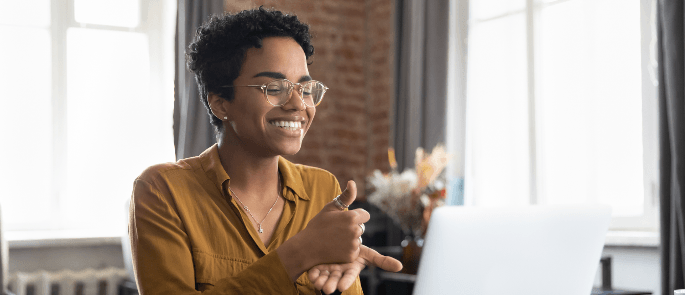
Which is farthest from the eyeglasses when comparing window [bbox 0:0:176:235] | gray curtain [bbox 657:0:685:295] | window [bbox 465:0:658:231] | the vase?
window [bbox 0:0:176:235]

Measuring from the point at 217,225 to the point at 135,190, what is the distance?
0.57ft

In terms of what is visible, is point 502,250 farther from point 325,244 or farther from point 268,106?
point 268,106

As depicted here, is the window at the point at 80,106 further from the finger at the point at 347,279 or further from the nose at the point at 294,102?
the finger at the point at 347,279

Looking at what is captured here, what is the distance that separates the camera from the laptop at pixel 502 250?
48.9 inches

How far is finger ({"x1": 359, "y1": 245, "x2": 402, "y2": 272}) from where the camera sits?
3.68ft

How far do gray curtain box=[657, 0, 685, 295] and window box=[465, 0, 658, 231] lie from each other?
0.18m

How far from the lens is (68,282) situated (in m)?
3.62

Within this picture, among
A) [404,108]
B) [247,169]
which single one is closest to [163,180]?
[247,169]

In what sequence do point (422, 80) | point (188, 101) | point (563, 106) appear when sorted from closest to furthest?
point (563, 106), point (188, 101), point (422, 80)

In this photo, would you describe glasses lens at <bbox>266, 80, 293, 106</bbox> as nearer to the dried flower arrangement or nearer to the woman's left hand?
the woman's left hand

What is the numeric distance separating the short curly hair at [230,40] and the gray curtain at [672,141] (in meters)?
2.10

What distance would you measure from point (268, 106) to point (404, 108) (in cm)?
308

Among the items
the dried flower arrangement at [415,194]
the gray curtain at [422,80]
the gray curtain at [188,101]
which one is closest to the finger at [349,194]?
the dried flower arrangement at [415,194]

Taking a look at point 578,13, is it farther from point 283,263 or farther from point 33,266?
point 33,266
